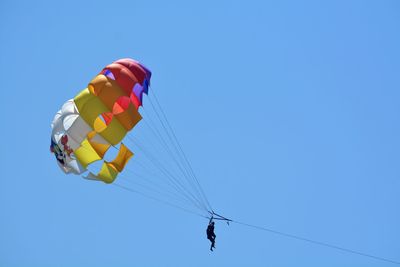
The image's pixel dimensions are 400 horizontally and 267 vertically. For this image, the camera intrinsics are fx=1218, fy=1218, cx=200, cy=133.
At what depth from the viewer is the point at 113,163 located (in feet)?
129

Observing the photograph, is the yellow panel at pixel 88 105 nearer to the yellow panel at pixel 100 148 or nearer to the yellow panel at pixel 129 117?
the yellow panel at pixel 129 117

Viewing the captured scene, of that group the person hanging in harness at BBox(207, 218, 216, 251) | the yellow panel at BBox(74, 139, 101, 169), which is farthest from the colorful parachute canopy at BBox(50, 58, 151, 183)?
the person hanging in harness at BBox(207, 218, 216, 251)

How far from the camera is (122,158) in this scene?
39.4 metres

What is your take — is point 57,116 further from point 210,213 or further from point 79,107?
point 210,213

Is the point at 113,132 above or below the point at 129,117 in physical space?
below

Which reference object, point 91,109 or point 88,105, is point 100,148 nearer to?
point 91,109

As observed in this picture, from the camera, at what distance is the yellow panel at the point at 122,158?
3931cm

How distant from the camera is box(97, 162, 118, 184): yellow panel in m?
38.7

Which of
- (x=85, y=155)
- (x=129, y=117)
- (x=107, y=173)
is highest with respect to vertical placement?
(x=129, y=117)

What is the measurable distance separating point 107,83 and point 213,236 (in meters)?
6.28

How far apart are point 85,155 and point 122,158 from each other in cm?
120

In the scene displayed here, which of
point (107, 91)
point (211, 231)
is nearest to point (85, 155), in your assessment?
point (107, 91)

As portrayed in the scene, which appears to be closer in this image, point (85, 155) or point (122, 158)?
point (85, 155)

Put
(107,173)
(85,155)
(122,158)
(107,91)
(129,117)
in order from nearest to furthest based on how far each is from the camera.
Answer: (107,91) < (107,173) < (129,117) < (85,155) < (122,158)
